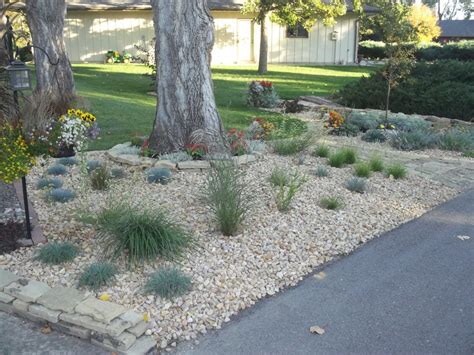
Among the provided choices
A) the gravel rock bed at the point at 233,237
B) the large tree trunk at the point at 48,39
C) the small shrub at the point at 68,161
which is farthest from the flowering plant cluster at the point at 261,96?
the small shrub at the point at 68,161

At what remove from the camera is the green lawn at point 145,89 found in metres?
10.0

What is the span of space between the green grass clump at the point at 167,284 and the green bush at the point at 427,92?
29.4ft

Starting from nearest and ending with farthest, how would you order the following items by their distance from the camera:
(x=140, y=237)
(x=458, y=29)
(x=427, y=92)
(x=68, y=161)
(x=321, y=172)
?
(x=140, y=237), (x=321, y=172), (x=68, y=161), (x=427, y=92), (x=458, y=29)

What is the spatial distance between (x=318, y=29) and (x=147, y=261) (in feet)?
74.4

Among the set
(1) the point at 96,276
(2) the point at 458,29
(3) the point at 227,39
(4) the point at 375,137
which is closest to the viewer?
(1) the point at 96,276

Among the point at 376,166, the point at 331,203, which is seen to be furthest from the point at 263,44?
the point at 331,203

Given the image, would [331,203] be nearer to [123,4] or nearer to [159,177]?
[159,177]

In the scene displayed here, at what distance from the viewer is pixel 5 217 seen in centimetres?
518

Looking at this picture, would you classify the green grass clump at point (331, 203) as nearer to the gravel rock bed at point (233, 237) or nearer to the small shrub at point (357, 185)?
the gravel rock bed at point (233, 237)

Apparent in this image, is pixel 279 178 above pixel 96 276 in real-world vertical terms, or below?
above

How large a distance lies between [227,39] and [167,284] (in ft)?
69.6

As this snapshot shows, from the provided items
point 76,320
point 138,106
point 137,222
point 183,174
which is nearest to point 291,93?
point 138,106

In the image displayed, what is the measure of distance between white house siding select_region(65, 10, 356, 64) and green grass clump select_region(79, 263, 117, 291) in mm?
20160

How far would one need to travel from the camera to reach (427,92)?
37.6 ft
